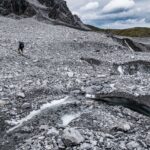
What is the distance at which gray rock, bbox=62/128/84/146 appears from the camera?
41.2 feet

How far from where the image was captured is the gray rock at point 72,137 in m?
12.6

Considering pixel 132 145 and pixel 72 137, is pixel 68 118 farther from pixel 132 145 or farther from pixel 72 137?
pixel 132 145

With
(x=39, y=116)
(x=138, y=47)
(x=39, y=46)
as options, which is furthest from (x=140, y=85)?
(x=138, y=47)

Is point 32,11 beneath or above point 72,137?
above

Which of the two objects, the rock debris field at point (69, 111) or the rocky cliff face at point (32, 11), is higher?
the rocky cliff face at point (32, 11)

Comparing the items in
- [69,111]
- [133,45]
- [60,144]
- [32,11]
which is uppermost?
[32,11]

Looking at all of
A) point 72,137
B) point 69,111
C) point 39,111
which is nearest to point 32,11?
point 39,111

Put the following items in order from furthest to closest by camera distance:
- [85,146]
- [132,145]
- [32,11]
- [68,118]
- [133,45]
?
1. [32,11]
2. [133,45]
3. [68,118]
4. [132,145]
5. [85,146]

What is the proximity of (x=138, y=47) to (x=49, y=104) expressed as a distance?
38340 millimetres

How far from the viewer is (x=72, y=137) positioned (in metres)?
12.7

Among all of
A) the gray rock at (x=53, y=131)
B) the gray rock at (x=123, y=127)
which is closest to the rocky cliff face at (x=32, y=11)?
the gray rock at (x=123, y=127)

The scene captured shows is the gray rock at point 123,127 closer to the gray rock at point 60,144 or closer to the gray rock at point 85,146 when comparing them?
the gray rock at point 85,146

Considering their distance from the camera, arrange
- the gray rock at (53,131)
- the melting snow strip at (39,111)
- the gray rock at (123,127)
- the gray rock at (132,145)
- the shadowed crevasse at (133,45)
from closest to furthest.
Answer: the gray rock at (132,145) < the gray rock at (53,131) < the gray rock at (123,127) < the melting snow strip at (39,111) < the shadowed crevasse at (133,45)

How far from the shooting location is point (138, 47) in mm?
53625
